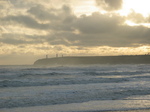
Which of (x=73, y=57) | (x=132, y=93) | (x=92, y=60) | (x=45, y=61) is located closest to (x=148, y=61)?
(x=92, y=60)

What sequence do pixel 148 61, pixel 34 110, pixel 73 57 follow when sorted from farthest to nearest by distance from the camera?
1. pixel 73 57
2. pixel 148 61
3. pixel 34 110

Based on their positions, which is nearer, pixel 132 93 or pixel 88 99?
pixel 88 99

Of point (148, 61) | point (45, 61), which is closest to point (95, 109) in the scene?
point (148, 61)

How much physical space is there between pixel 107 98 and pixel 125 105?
65.2 inches

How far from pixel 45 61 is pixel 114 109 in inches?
7216

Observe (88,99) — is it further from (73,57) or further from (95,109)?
(73,57)

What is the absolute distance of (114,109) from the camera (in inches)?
345

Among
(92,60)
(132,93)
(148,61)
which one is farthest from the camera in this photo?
(92,60)

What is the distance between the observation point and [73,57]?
174m

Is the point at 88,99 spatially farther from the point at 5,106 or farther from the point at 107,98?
the point at 5,106

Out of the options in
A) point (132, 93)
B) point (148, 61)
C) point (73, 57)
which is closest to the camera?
point (132, 93)

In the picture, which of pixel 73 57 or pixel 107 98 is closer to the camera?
pixel 107 98

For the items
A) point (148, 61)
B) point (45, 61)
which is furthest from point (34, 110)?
point (45, 61)

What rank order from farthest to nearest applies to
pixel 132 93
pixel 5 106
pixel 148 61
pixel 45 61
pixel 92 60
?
pixel 45 61 < pixel 92 60 < pixel 148 61 < pixel 132 93 < pixel 5 106
